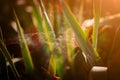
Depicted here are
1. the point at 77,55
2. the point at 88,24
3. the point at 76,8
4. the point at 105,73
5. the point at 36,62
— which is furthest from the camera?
the point at 76,8

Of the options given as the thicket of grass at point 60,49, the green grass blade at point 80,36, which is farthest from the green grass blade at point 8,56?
the green grass blade at point 80,36

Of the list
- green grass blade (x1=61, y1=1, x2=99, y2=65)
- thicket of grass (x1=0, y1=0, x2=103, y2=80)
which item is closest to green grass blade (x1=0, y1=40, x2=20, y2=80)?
thicket of grass (x1=0, y1=0, x2=103, y2=80)

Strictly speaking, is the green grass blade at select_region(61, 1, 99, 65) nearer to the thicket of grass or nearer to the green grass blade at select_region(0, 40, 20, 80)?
the thicket of grass

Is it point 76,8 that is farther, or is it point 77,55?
point 76,8

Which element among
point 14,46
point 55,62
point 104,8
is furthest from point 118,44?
point 104,8

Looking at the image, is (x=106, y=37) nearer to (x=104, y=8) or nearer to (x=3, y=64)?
(x=3, y=64)

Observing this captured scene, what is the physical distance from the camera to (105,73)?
2.09ft

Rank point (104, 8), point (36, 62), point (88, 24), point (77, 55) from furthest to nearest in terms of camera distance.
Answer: point (104, 8)
point (88, 24)
point (36, 62)
point (77, 55)

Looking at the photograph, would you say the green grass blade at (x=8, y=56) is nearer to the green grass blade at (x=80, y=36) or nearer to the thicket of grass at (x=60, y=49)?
the thicket of grass at (x=60, y=49)

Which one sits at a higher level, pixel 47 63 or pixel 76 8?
pixel 76 8

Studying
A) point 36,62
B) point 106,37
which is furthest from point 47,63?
point 106,37

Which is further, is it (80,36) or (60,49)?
(60,49)

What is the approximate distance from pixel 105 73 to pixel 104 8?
102 cm

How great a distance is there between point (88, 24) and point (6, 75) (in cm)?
33
